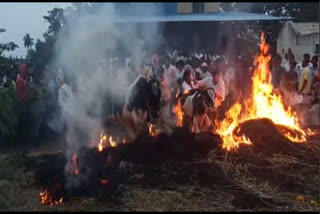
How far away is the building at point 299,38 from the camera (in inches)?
862

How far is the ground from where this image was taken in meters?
5.48

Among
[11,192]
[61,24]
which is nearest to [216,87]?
[61,24]

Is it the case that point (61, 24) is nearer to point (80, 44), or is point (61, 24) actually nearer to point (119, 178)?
point (80, 44)

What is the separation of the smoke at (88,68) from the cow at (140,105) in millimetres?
564

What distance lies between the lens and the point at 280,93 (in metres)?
10.3

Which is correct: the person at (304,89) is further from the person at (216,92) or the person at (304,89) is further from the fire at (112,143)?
the fire at (112,143)

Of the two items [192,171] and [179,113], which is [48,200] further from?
[179,113]

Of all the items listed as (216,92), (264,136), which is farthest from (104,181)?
(216,92)

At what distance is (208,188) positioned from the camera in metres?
6.10

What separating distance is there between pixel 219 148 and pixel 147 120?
1.81 m

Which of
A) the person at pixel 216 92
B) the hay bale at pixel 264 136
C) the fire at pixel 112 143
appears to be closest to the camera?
the fire at pixel 112 143

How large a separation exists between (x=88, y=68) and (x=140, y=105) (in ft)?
4.24

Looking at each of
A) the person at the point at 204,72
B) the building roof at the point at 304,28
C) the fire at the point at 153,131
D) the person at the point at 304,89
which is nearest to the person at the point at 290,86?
the person at the point at 304,89

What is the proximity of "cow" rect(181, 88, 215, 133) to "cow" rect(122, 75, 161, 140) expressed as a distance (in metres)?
0.61
